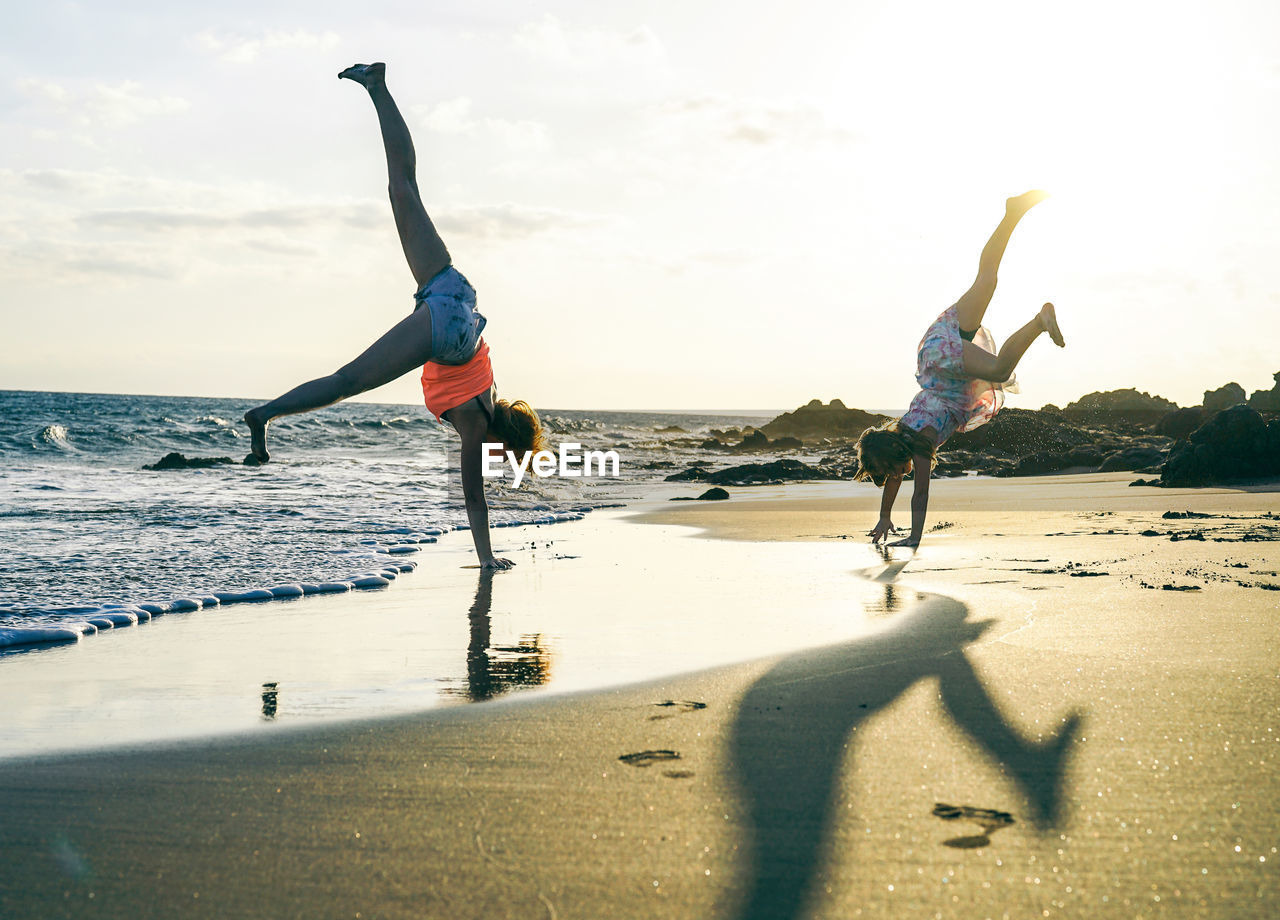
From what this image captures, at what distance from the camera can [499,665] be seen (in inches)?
123

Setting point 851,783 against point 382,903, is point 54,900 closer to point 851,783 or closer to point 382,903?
point 382,903

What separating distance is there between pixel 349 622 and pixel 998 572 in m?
2.93

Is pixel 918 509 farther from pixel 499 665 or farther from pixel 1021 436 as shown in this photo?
pixel 1021 436

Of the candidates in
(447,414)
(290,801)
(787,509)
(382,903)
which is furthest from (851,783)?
(787,509)

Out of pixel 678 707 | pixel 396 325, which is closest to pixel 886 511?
pixel 396 325

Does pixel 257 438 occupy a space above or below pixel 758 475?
above

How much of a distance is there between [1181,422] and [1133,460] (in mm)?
6709

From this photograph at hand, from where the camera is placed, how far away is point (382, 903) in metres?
1.48

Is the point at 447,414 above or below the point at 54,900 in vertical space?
above

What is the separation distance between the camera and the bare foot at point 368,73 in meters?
4.92

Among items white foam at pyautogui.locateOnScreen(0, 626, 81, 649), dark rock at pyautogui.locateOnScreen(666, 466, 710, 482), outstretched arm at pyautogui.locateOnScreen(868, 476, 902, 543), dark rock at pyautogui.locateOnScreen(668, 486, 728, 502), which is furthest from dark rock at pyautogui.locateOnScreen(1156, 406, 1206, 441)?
white foam at pyautogui.locateOnScreen(0, 626, 81, 649)

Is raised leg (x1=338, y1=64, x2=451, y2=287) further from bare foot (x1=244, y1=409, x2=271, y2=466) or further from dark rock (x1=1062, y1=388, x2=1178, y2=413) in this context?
dark rock (x1=1062, y1=388, x2=1178, y2=413)

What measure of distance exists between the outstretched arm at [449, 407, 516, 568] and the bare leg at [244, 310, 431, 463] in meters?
0.97

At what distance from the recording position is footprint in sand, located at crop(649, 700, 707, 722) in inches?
95.7
